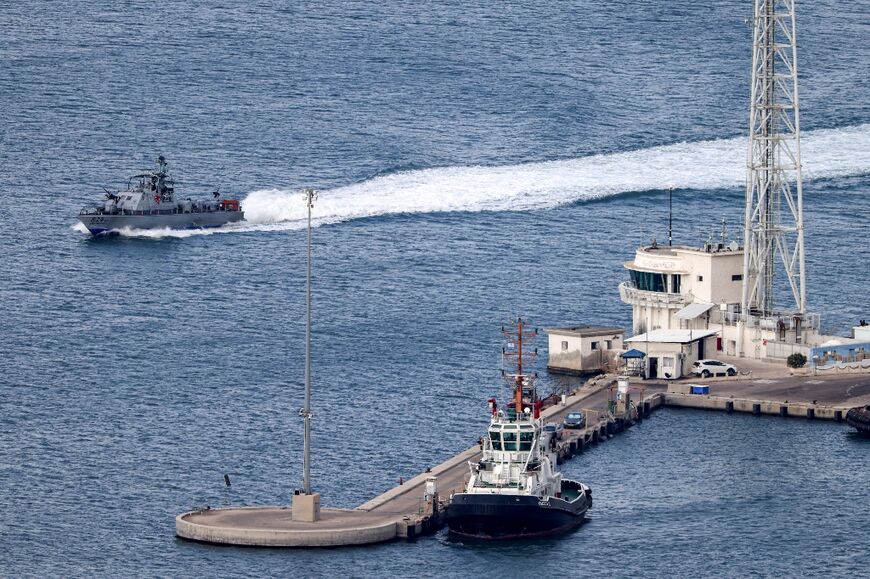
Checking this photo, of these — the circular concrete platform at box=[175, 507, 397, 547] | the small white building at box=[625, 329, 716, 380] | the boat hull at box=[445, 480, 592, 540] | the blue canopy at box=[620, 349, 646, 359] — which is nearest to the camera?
A: the circular concrete platform at box=[175, 507, 397, 547]

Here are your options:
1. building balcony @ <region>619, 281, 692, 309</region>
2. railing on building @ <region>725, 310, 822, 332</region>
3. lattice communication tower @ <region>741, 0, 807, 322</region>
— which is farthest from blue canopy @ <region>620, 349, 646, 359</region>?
lattice communication tower @ <region>741, 0, 807, 322</region>

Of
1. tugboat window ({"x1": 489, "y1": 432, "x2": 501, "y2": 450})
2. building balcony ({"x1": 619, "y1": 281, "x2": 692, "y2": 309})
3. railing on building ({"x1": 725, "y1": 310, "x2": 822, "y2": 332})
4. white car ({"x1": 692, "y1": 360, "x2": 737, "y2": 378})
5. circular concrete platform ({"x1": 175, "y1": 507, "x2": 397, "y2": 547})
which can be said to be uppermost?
building balcony ({"x1": 619, "y1": 281, "x2": 692, "y2": 309})

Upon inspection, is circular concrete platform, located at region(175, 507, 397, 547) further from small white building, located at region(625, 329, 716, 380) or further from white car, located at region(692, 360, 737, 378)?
white car, located at region(692, 360, 737, 378)

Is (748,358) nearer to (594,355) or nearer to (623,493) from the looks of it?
(594,355)

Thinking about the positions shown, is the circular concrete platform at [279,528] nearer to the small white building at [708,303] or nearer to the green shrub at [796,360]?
the green shrub at [796,360]

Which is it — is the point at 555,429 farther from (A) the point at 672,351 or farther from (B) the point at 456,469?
(A) the point at 672,351

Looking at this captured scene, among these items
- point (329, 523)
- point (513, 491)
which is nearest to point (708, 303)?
point (513, 491)

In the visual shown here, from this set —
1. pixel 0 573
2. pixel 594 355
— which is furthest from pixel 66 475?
pixel 594 355
